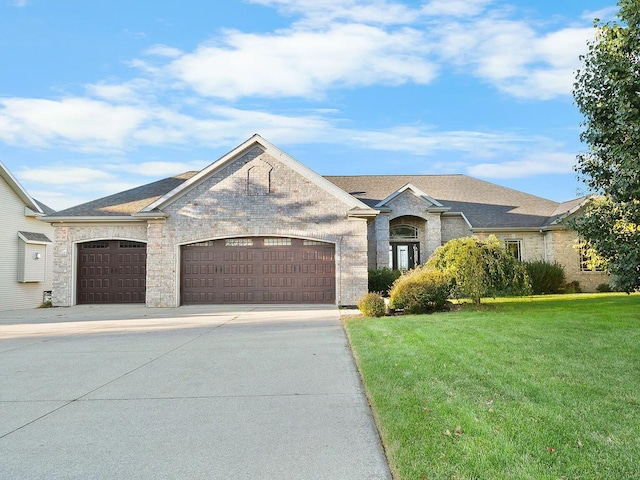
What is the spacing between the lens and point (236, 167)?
18656mm

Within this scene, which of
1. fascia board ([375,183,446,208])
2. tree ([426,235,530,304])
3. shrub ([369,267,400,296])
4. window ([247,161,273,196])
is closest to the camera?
tree ([426,235,530,304])

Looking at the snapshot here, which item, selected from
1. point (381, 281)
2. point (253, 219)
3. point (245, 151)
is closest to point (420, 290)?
point (381, 281)

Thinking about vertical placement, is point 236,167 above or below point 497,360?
above

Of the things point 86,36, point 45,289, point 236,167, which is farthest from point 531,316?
point 45,289

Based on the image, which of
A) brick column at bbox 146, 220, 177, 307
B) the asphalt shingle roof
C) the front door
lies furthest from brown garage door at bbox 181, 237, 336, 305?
the front door

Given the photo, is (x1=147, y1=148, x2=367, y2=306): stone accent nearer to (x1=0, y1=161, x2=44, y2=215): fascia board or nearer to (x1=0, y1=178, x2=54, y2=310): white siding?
(x1=0, y1=178, x2=54, y2=310): white siding

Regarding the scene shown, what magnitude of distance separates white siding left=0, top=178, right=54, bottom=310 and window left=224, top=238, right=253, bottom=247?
34.0ft

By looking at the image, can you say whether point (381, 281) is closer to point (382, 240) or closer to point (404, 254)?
point (382, 240)

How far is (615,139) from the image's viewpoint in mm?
6109

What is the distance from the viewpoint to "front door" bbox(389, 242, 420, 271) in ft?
76.4

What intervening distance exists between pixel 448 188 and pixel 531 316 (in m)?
14.5

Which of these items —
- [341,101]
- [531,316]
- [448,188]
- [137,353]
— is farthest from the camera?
[448,188]

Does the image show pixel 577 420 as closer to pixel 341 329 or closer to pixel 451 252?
pixel 341 329

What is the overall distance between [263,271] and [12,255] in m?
11.9
